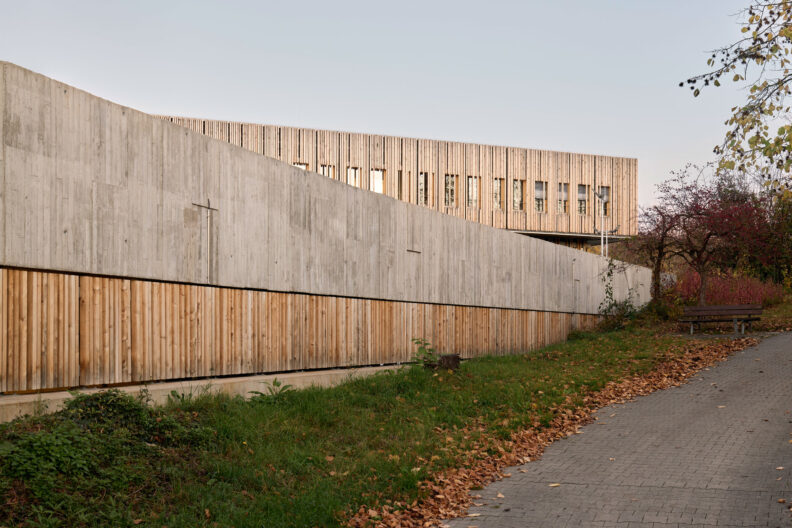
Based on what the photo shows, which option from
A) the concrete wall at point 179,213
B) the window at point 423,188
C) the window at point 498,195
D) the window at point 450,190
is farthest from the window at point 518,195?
the concrete wall at point 179,213

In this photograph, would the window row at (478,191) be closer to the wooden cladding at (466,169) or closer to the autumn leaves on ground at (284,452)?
the wooden cladding at (466,169)

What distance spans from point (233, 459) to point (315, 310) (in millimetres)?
5047

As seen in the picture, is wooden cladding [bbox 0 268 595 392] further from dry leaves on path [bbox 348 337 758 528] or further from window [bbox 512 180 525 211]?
window [bbox 512 180 525 211]

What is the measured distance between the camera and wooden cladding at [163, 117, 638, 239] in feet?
100

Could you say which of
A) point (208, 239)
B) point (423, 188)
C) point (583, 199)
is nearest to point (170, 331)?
point (208, 239)

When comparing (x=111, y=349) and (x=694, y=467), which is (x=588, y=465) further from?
(x=111, y=349)

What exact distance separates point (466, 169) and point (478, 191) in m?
1.16

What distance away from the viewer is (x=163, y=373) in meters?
9.33

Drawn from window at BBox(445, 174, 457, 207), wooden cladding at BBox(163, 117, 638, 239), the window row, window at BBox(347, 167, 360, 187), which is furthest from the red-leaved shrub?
window at BBox(347, 167, 360, 187)

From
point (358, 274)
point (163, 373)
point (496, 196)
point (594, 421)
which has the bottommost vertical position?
point (594, 421)

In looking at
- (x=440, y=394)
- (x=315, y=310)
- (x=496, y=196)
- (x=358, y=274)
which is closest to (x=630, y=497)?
(x=440, y=394)

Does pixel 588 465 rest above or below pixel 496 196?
below

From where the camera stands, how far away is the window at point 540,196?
116 feet

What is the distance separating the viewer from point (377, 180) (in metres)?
32.2
